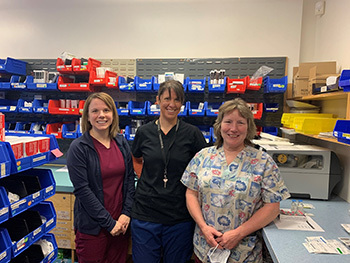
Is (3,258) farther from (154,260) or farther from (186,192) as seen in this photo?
(186,192)

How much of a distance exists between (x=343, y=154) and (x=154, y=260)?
1575 mm

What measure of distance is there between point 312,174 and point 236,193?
84 centimetres

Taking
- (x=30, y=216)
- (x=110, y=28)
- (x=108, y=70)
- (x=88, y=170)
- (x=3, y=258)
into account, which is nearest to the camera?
(x=3, y=258)

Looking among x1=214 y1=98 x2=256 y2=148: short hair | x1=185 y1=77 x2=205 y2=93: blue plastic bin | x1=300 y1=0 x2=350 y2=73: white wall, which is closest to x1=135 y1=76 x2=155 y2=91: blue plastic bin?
x1=185 y1=77 x2=205 y2=93: blue plastic bin

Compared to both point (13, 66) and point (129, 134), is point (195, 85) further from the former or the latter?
point (13, 66)

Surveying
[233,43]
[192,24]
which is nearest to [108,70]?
[192,24]

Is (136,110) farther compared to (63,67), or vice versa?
(63,67)

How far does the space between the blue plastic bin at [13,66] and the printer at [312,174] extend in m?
2.98

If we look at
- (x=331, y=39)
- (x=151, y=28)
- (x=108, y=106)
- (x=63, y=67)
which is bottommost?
(x=108, y=106)

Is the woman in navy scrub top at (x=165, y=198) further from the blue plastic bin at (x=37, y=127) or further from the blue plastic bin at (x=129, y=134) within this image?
the blue plastic bin at (x=37, y=127)

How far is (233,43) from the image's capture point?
9.41 ft

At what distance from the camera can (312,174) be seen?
5.89 ft

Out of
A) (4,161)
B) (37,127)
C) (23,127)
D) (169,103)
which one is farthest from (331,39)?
(23,127)

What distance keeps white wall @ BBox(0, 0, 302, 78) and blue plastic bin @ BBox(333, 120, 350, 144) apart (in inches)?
61.3
